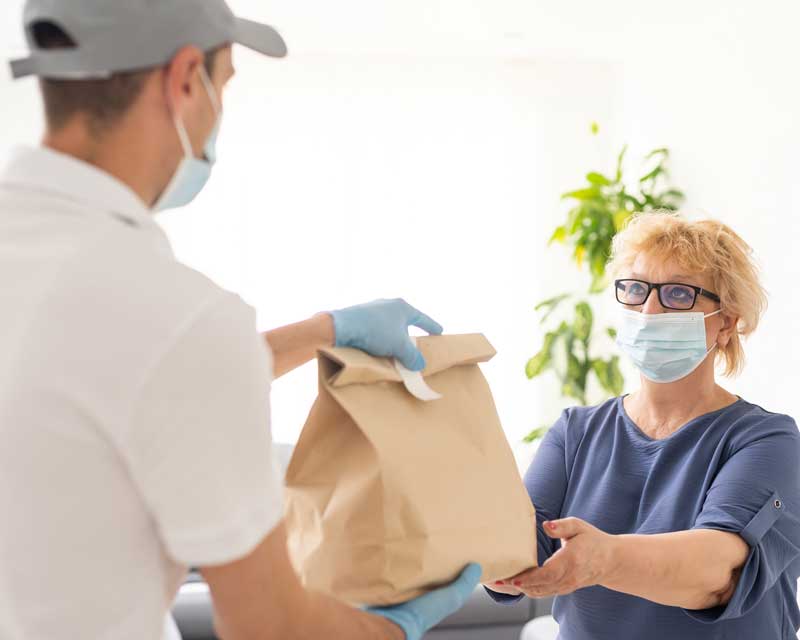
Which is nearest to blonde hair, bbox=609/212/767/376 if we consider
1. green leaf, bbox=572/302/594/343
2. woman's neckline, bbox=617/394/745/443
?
woman's neckline, bbox=617/394/745/443

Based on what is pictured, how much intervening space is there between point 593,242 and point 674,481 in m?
2.55

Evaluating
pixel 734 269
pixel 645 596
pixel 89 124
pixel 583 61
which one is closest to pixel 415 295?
pixel 583 61

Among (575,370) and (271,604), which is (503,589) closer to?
(271,604)

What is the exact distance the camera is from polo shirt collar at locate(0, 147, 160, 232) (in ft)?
2.45

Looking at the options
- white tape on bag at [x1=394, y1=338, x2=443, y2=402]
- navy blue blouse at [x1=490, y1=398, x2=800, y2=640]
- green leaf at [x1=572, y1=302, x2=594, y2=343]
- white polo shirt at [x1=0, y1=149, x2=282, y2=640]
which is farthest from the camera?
green leaf at [x1=572, y1=302, x2=594, y2=343]

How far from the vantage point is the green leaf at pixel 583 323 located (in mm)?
4070

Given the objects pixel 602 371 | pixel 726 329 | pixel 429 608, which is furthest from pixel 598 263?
pixel 429 608

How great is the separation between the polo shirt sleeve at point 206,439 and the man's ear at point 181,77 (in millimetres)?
215

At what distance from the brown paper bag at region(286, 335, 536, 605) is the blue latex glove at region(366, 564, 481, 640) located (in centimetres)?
1

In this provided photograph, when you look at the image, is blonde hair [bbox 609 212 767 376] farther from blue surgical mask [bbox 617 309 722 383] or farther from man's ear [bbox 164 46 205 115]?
man's ear [bbox 164 46 205 115]

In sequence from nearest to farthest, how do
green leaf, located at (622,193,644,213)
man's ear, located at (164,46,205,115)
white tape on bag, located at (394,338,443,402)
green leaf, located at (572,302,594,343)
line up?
man's ear, located at (164,46,205,115) → white tape on bag, located at (394,338,443,402) → green leaf, located at (622,193,644,213) → green leaf, located at (572,302,594,343)

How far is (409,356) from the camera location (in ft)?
3.68

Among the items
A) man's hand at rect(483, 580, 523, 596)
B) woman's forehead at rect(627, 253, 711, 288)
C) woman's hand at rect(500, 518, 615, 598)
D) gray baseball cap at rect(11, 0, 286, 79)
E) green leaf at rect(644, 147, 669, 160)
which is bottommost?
man's hand at rect(483, 580, 523, 596)

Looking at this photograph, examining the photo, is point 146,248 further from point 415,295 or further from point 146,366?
point 415,295
